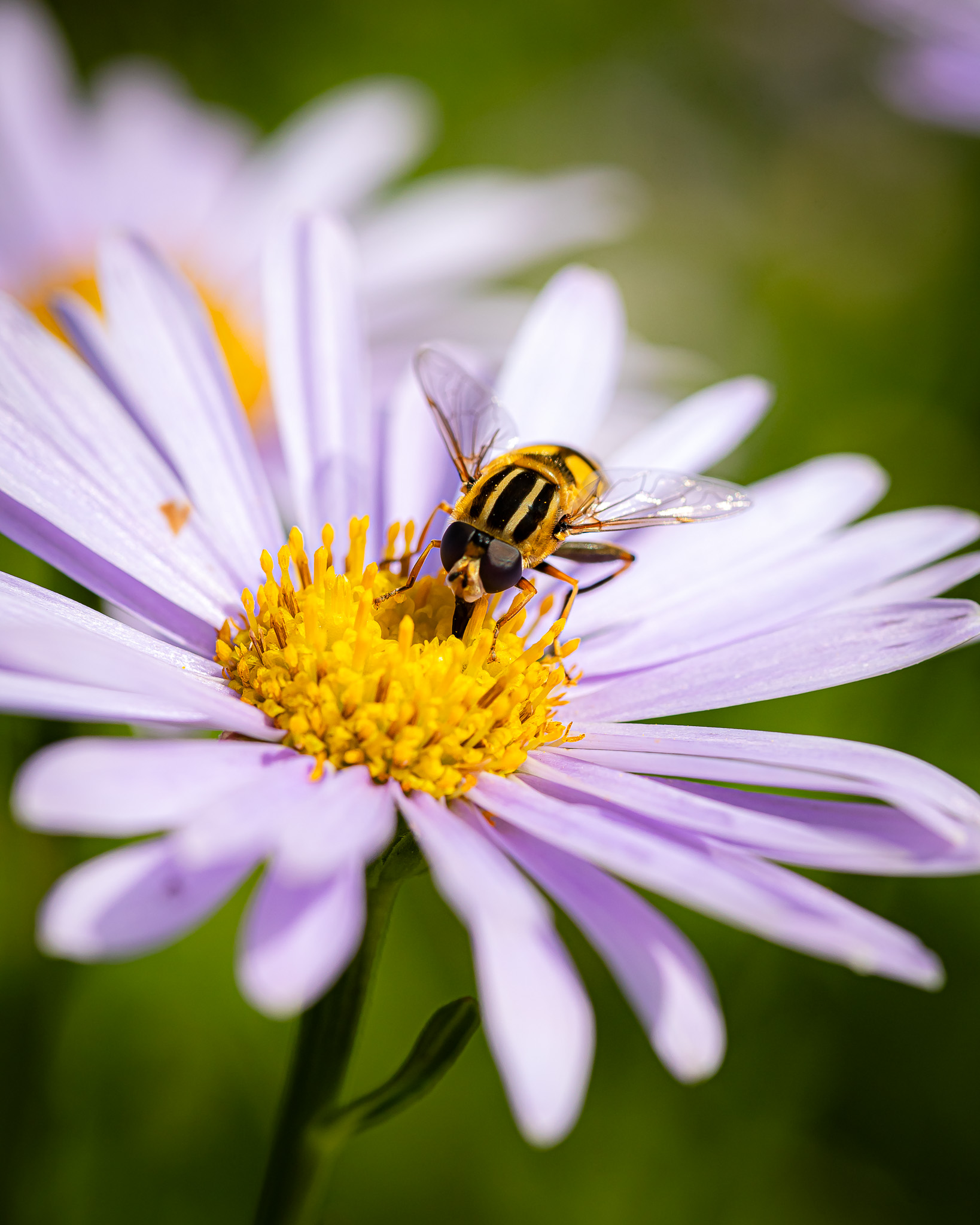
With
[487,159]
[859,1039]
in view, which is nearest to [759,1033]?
[859,1039]

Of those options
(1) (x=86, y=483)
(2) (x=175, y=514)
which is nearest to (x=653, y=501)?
(2) (x=175, y=514)

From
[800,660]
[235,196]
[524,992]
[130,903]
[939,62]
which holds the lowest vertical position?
[130,903]

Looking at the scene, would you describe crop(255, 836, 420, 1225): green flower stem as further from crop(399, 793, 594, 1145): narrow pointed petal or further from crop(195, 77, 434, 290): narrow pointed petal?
crop(195, 77, 434, 290): narrow pointed petal

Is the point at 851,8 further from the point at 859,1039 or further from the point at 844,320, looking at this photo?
the point at 859,1039

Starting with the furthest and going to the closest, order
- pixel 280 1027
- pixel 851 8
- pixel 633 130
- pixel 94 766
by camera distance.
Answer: pixel 633 130
pixel 851 8
pixel 280 1027
pixel 94 766

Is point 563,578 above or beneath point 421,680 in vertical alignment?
above

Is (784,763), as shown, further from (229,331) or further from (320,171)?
(320,171)
